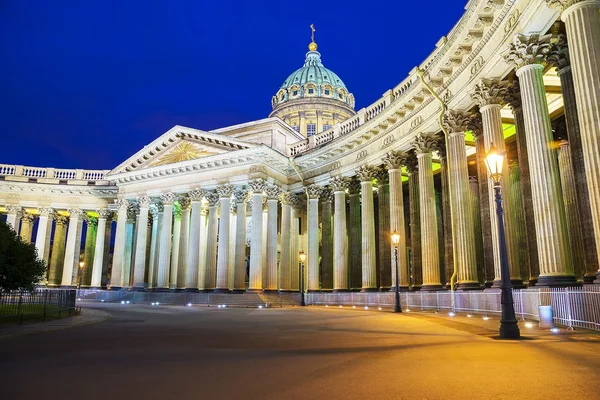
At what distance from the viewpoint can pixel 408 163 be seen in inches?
1146

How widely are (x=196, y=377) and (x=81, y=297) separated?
43107 mm

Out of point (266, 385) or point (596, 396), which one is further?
point (266, 385)

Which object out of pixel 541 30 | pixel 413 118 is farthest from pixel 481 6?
pixel 413 118

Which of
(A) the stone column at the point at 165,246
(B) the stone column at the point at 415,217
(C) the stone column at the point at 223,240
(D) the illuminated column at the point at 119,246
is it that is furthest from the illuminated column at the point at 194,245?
(B) the stone column at the point at 415,217

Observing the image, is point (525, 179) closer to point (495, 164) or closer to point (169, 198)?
point (495, 164)

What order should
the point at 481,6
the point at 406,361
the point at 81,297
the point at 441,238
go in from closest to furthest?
the point at 406,361 → the point at 481,6 → the point at 441,238 → the point at 81,297

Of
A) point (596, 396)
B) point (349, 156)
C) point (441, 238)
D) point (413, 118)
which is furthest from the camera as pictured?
point (349, 156)

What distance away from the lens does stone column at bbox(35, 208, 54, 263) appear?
4791 centimetres

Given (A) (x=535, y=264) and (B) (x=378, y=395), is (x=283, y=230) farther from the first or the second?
(B) (x=378, y=395)

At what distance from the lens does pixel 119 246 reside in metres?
44.5

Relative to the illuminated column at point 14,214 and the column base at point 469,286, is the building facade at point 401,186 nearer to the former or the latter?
the column base at point 469,286

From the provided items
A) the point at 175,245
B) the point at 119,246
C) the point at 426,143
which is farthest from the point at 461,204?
the point at 119,246

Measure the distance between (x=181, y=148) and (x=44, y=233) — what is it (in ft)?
62.8

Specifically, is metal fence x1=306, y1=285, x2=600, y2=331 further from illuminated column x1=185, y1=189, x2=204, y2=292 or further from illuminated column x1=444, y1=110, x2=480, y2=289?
illuminated column x1=185, y1=189, x2=204, y2=292
